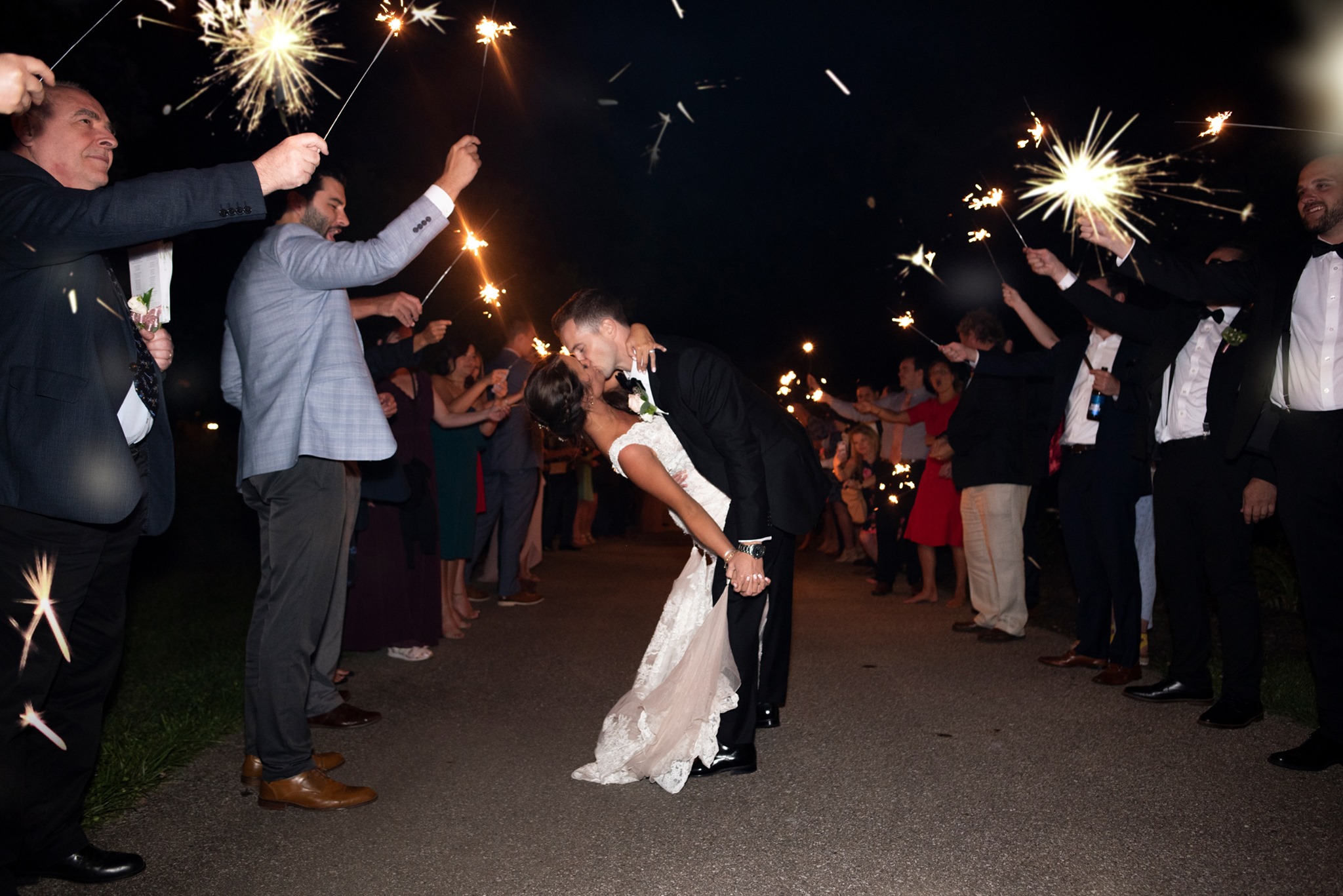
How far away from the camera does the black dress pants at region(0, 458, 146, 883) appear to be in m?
2.77

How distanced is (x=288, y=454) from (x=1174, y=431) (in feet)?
15.2

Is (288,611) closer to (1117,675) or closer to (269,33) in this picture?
(269,33)

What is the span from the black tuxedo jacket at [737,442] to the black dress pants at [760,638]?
19cm

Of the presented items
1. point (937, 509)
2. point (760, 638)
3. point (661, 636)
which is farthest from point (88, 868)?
point (937, 509)

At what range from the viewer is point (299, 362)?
12.5ft

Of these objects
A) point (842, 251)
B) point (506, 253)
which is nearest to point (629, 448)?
point (506, 253)

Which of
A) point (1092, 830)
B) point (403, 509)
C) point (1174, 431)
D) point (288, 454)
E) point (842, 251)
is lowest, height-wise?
point (1092, 830)

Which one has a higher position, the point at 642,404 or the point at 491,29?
the point at 491,29

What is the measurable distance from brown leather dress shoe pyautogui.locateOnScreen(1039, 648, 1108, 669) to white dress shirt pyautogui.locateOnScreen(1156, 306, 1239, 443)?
1.70 meters

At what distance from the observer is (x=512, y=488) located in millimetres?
9219

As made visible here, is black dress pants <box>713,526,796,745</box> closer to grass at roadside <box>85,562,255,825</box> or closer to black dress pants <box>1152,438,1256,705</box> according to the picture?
black dress pants <box>1152,438,1256,705</box>

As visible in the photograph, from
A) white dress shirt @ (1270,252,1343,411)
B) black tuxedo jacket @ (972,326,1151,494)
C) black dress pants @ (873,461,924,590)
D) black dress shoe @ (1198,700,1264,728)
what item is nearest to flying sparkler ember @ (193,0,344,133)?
black tuxedo jacket @ (972,326,1151,494)

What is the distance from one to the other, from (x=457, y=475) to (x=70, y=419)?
5.43 metres

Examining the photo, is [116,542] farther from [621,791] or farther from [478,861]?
[621,791]
